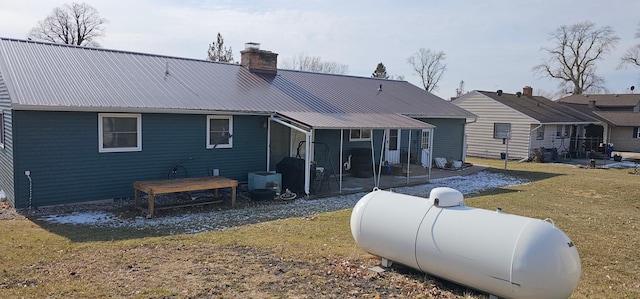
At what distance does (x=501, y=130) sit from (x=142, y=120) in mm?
21769

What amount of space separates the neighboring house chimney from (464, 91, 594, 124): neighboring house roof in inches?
617

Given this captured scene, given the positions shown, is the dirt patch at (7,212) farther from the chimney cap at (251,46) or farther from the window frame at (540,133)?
the window frame at (540,133)

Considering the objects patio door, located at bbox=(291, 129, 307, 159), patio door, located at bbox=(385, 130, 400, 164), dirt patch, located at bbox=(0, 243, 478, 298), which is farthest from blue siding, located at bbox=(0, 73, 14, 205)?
patio door, located at bbox=(385, 130, 400, 164)

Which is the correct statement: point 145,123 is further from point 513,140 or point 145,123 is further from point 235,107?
point 513,140

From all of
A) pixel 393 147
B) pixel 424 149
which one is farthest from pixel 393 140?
pixel 424 149

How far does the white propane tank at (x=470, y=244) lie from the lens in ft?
15.1

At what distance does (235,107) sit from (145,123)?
8.22ft

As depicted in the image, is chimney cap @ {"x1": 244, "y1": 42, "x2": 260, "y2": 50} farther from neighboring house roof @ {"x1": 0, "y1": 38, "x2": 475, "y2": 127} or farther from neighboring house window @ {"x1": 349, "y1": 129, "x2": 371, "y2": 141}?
neighboring house window @ {"x1": 349, "y1": 129, "x2": 371, "y2": 141}

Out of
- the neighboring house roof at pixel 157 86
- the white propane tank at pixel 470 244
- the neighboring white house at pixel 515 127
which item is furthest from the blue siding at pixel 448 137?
the white propane tank at pixel 470 244

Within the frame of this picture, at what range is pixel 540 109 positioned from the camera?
29.0m

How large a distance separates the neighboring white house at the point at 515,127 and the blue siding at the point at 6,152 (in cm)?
2235

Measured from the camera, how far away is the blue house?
33.1 feet

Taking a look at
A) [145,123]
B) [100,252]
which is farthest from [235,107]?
[100,252]

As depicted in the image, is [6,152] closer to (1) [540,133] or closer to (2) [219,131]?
(2) [219,131]
